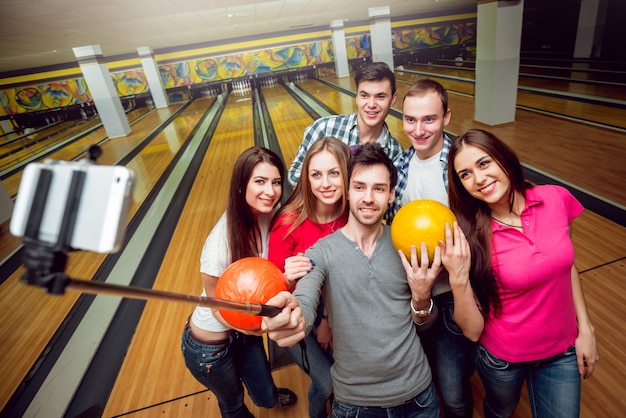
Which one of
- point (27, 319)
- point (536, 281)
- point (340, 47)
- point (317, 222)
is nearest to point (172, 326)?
point (27, 319)

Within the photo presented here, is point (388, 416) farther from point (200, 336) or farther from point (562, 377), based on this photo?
point (200, 336)

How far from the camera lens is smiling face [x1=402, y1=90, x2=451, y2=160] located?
4.66 ft

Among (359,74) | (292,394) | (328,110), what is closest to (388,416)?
(292,394)

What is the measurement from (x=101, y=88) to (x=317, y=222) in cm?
1013

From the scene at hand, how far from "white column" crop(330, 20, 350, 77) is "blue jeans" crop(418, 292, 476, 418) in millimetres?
14851

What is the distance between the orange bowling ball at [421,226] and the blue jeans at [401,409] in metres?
0.49

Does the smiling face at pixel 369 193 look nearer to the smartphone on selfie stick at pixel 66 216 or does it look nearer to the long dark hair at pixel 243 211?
the long dark hair at pixel 243 211

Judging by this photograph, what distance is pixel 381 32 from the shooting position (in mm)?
11367

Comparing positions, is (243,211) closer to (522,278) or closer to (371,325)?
(371,325)

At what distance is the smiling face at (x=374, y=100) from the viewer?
1.87 metres

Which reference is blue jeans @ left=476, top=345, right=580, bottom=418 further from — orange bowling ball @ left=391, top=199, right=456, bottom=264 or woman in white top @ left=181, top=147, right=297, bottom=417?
woman in white top @ left=181, top=147, right=297, bottom=417

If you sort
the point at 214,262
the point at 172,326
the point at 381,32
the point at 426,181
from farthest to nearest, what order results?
1. the point at 381,32
2. the point at 172,326
3. the point at 426,181
4. the point at 214,262

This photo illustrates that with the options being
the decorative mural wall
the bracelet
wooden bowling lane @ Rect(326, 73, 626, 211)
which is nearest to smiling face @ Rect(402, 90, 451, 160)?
the bracelet

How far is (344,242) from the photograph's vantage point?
112 cm
